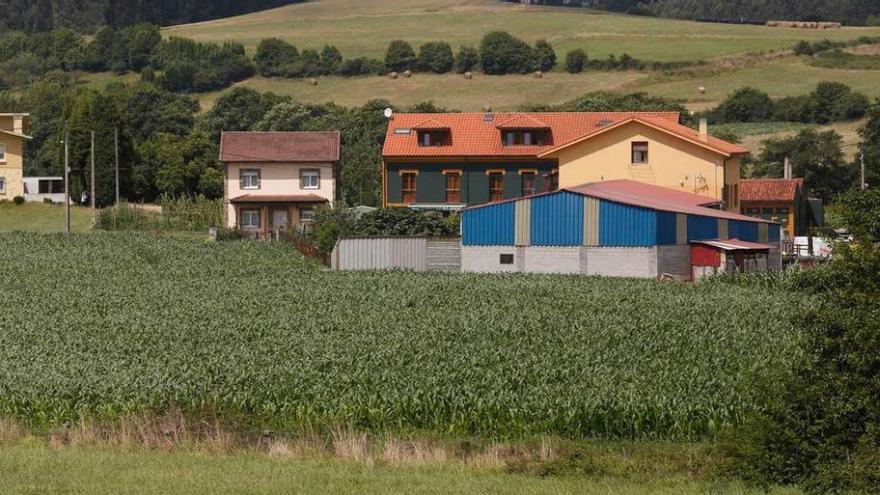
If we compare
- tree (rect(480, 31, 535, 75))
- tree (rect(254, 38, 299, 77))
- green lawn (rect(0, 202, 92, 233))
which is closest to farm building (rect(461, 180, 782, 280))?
green lawn (rect(0, 202, 92, 233))

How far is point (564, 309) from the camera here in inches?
1773

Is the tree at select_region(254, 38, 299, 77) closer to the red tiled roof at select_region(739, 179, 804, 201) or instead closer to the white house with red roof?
the white house with red roof

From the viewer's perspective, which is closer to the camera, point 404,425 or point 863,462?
point 863,462

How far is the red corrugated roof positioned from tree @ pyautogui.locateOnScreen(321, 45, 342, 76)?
10275 cm

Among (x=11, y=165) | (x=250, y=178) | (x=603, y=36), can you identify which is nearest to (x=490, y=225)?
(x=250, y=178)

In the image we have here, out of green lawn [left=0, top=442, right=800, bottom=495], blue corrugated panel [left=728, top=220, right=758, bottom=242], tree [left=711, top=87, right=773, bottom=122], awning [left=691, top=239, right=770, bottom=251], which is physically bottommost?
green lawn [left=0, top=442, right=800, bottom=495]

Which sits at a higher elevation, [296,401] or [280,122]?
[280,122]

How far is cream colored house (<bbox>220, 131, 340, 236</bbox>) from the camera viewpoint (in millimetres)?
85812

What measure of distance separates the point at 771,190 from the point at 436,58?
89.5 m

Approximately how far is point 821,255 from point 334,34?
13305 cm

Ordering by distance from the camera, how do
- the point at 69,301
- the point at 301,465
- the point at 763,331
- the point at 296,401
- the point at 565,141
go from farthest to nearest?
the point at 565,141, the point at 69,301, the point at 763,331, the point at 296,401, the point at 301,465

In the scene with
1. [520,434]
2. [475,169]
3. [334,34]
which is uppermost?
[334,34]

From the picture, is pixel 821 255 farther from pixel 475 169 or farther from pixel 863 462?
pixel 863 462

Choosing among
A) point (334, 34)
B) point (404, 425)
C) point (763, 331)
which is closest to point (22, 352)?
point (404, 425)
